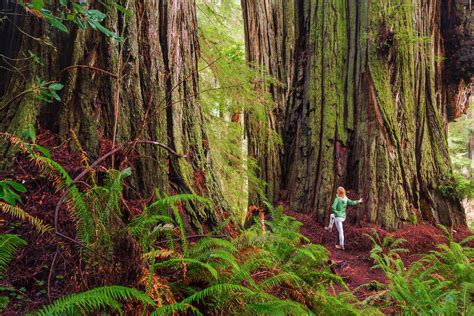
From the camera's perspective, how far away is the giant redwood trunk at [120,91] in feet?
8.08

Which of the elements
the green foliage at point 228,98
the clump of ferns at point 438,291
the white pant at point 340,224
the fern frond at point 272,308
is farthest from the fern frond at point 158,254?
the white pant at point 340,224

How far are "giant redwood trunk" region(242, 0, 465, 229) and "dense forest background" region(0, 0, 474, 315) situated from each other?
1.2 inches

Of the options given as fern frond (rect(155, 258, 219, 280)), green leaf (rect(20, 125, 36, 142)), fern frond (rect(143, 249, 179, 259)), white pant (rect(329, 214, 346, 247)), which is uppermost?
green leaf (rect(20, 125, 36, 142))

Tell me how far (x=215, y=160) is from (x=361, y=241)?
3.02m

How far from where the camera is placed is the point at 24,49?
2592mm

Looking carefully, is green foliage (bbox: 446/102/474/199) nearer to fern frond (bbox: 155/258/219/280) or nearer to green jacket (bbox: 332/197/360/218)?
green jacket (bbox: 332/197/360/218)

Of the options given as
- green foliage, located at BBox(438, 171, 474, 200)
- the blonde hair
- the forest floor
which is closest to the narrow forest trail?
the forest floor

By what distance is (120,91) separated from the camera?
259cm

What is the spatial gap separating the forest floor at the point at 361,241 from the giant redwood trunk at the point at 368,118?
20 cm

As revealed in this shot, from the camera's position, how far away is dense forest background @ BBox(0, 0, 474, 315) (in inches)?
71.9

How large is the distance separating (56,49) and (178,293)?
182 centimetres

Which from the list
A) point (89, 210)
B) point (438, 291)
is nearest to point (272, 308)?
point (89, 210)

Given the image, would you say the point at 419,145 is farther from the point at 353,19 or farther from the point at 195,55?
the point at 195,55

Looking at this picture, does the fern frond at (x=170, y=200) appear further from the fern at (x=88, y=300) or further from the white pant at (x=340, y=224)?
the white pant at (x=340, y=224)
